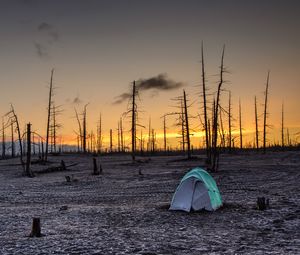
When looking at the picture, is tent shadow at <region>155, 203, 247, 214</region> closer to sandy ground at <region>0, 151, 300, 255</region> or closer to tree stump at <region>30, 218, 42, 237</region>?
sandy ground at <region>0, 151, 300, 255</region>

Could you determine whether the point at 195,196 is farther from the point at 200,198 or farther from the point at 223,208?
the point at 223,208

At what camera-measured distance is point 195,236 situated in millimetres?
13117

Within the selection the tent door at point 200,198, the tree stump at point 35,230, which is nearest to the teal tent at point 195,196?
the tent door at point 200,198

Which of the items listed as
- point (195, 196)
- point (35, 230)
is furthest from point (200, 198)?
point (35, 230)

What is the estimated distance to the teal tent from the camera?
703 inches

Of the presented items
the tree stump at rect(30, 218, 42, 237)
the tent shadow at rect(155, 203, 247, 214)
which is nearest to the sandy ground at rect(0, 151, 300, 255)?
the tent shadow at rect(155, 203, 247, 214)

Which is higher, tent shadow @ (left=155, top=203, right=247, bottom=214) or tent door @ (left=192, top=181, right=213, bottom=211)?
tent door @ (left=192, top=181, right=213, bottom=211)

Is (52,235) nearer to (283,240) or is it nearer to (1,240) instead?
(1,240)

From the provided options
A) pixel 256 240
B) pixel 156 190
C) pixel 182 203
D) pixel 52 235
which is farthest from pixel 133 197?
pixel 256 240

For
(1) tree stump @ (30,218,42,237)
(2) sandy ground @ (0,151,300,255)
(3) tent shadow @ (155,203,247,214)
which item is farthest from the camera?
(3) tent shadow @ (155,203,247,214)

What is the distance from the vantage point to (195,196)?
18.1 metres

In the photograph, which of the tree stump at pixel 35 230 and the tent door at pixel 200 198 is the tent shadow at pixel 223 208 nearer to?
the tent door at pixel 200 198

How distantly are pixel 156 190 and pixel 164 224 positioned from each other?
11.1m

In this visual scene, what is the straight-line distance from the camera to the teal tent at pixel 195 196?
1784 cm
